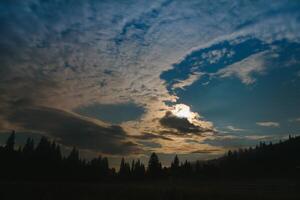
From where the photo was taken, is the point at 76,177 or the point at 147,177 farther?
the point at 147,177

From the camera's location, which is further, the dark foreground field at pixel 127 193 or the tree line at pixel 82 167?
the tree line at pixel 82 167

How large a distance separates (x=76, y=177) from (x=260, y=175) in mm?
58371

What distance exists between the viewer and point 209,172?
89375mm

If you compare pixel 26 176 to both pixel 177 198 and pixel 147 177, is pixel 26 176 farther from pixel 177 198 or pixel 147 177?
pixel 177 198

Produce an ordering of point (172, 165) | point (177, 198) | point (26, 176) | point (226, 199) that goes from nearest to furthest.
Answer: point (177, 198) < point (226, 199) < point (26, 176) < point (172, 165)

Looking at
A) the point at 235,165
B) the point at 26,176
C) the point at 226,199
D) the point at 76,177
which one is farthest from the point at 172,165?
the point at 226,199

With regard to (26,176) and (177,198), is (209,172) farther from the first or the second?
(177,198)

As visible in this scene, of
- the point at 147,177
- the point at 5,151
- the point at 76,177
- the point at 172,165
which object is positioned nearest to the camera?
the point at 5,151

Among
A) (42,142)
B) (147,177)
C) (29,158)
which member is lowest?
(147,177)

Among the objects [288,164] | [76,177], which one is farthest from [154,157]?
[288,164]

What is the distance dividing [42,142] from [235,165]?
75349mm

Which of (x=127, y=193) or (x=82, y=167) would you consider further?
(x=82, y=167)

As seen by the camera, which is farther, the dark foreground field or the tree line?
the tree line

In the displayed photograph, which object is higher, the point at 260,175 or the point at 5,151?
the point at 5,151
